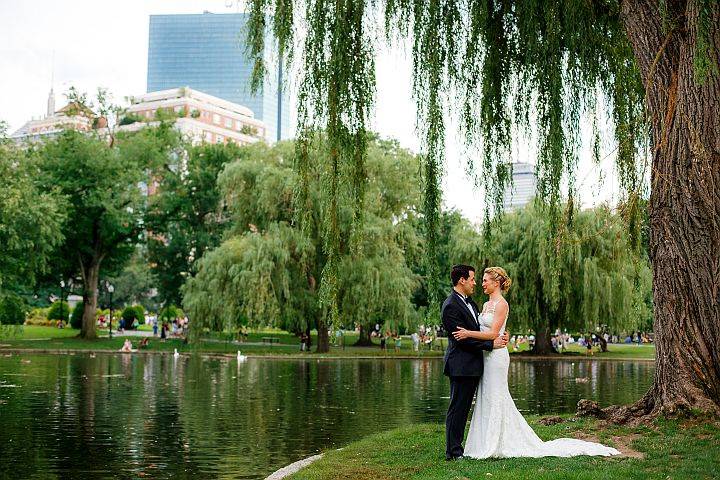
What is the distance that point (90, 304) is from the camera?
5178 centimetres

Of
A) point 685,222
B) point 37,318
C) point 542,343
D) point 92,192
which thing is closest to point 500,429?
point 685,222

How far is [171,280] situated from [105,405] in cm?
4060

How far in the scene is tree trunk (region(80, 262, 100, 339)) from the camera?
169ft

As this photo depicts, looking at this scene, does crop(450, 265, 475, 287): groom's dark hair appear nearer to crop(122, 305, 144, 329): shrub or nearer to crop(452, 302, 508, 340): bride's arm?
crop(452, 302, 508, 340): bride's arm

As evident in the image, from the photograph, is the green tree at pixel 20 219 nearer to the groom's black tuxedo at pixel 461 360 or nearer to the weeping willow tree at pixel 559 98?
the weeping willow tree at pixel 559 98

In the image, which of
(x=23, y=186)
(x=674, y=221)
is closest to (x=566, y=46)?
(x=674, y=221)

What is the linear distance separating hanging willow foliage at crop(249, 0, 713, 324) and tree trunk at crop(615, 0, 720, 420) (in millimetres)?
672

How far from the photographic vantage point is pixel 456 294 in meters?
8.96

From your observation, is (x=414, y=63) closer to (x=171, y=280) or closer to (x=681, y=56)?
(x=681, y=56)

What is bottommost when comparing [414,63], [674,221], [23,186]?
[674,221]

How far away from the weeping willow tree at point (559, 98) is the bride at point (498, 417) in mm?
1713

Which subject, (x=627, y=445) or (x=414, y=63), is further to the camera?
(x=414, y=63)

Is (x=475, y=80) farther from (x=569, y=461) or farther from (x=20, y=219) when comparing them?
(x=20, y=219)

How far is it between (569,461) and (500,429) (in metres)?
0.83
